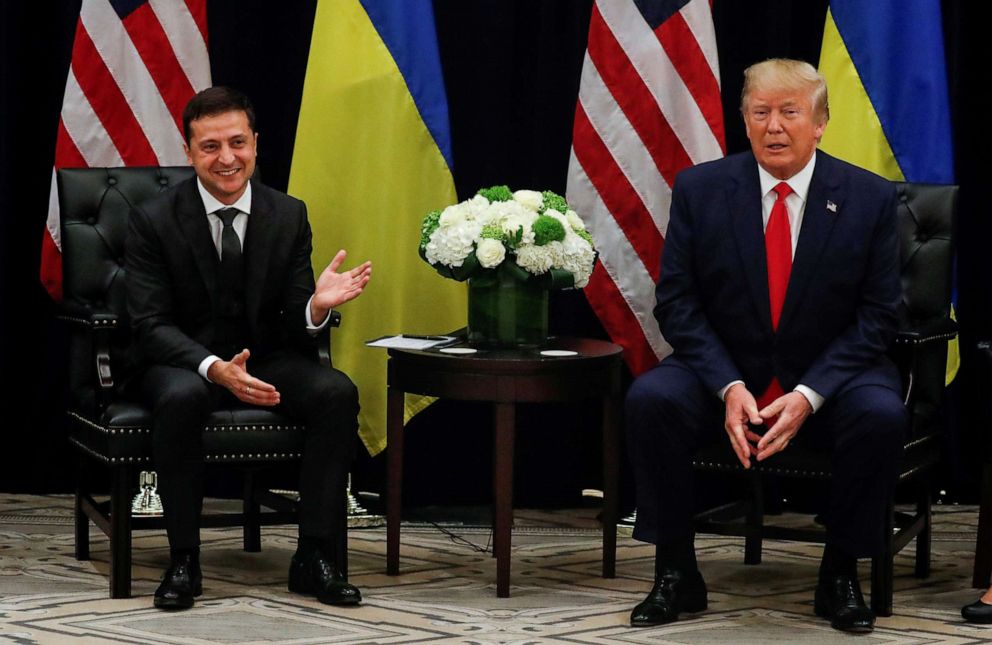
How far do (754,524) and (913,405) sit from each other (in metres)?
0.52

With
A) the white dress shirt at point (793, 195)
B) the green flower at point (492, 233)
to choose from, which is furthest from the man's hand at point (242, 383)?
the white dress shirt at point (793, 195)

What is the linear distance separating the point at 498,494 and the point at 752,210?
38.5 inches

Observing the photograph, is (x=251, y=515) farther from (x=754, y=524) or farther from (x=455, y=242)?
(x=754, y=524)

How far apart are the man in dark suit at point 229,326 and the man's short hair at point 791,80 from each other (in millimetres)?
1106

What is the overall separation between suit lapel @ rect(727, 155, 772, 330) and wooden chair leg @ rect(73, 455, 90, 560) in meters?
1.91

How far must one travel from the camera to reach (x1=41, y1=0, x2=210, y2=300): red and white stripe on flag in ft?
16.0

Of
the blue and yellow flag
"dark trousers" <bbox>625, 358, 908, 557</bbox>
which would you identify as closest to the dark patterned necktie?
"dark trousers" <bbox>625, 358, 908, 557</bbox>

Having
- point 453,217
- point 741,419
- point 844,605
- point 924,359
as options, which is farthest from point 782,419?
point 453,217

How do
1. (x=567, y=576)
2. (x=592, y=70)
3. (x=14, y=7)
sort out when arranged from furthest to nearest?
(x=14, y=7), (x=592, y=70), (x=567, y=576)

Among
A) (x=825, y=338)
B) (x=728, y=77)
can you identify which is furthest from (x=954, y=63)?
(x=825, y=338)

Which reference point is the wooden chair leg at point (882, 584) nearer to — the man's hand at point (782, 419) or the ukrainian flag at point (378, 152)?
the man's hand at point (782, 419)

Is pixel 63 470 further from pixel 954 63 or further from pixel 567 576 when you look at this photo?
pixel 954 63

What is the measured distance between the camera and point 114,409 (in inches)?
159

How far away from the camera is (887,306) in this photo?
13.0 feet
